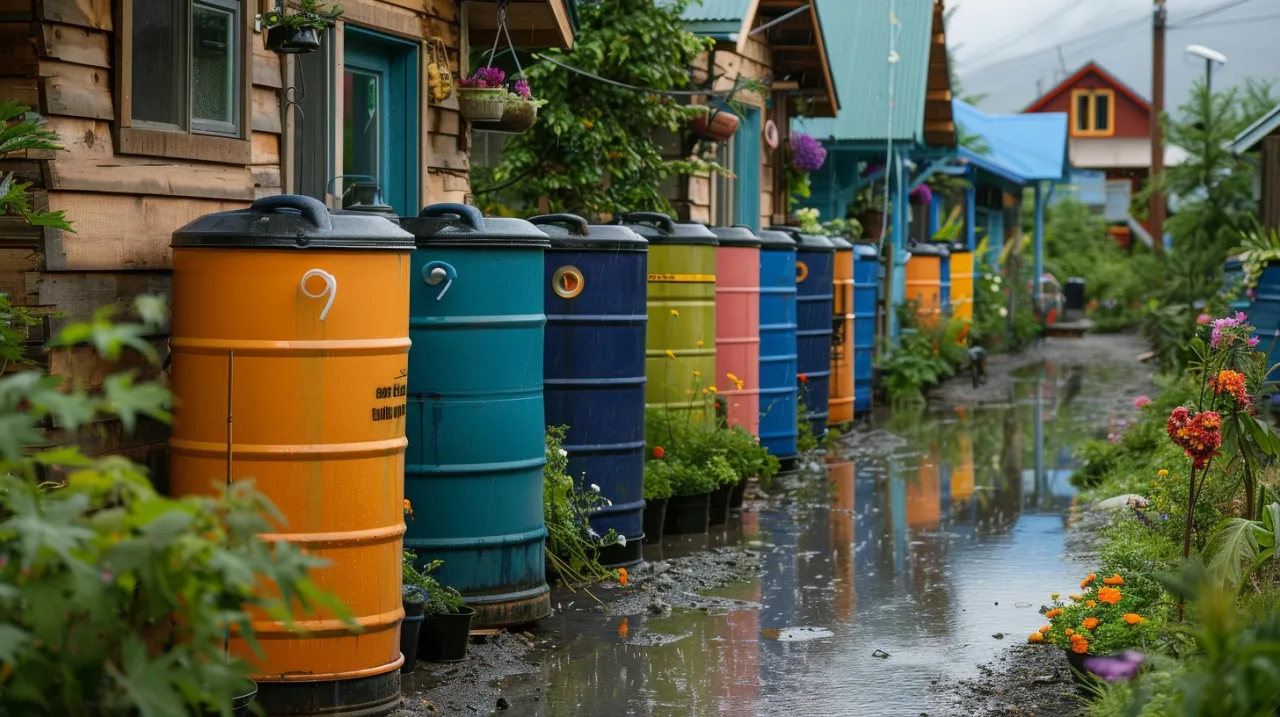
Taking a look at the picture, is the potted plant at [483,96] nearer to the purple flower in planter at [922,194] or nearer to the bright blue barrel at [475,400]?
the bright blue barrel at [475,400]

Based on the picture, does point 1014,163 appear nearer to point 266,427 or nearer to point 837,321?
point 837,321

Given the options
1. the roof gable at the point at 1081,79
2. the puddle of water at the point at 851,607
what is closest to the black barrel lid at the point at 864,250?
the puddle of water at the point at 851,607

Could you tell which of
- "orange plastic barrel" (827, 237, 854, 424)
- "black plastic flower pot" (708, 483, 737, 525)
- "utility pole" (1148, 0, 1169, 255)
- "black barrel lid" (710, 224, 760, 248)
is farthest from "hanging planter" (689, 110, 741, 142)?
"utility pole" (1148, 0, 1169, 255)

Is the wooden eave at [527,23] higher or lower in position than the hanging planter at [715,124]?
higher

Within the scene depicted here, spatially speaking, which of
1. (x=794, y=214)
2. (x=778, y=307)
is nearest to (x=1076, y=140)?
(x=794, y=214)

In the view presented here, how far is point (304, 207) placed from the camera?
5570 millimetres

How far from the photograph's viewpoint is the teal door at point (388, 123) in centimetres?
835

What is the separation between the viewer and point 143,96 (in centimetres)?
612

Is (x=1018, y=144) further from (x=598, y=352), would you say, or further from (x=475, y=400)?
(x=475, y=400)

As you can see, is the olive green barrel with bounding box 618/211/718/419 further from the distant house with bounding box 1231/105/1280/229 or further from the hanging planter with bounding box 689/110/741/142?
the distant house with bounding box 1231/105/1280/229

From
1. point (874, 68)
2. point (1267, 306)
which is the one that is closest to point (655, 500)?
point (1267, 306)

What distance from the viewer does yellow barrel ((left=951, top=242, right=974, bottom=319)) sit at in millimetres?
23469

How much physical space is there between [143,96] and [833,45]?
57.0 feet

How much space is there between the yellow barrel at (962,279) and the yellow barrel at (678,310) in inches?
531
